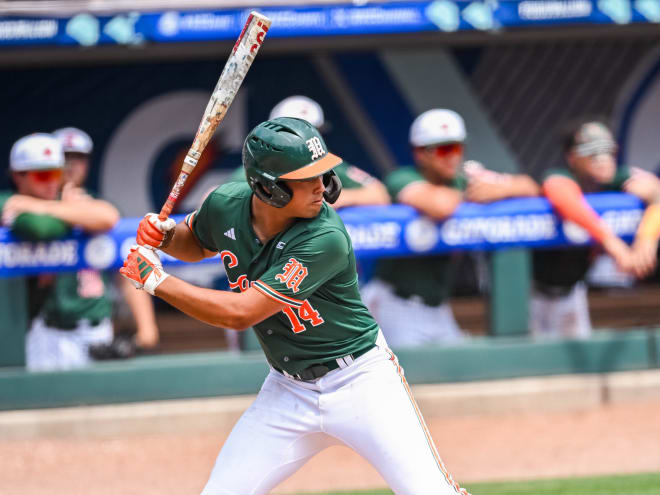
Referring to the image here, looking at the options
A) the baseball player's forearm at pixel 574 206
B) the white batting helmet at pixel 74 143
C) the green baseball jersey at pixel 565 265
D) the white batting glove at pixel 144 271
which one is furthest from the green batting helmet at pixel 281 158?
the green baseball jersey at pixel 565 265

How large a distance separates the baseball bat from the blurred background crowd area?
330 centimetres

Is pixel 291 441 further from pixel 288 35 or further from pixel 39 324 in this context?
pixel 288 35

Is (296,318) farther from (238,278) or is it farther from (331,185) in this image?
(331,185)

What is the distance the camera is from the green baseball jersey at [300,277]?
123 inches

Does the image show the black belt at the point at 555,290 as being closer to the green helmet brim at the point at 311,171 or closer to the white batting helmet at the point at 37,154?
the white batting helmet at the point at 37,154

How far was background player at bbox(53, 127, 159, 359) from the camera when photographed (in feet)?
18.8

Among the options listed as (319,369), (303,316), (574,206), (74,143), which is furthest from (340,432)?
(74,143)

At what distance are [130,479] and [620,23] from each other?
4.14 meters

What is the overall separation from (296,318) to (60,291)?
2.65 meters

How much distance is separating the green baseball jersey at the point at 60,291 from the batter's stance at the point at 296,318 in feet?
7.19

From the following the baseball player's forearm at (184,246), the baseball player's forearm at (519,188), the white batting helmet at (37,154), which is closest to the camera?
the baseball player's forearm at (184,246)

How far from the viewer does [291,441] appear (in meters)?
3.27

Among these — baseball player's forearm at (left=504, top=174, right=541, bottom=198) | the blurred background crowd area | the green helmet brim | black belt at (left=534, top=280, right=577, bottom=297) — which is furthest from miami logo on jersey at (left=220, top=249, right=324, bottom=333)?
the blurred background crowd area

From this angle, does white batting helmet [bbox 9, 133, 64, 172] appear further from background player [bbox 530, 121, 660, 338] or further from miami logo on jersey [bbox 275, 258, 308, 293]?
background player [bbox 530, 121, 660, 338]
